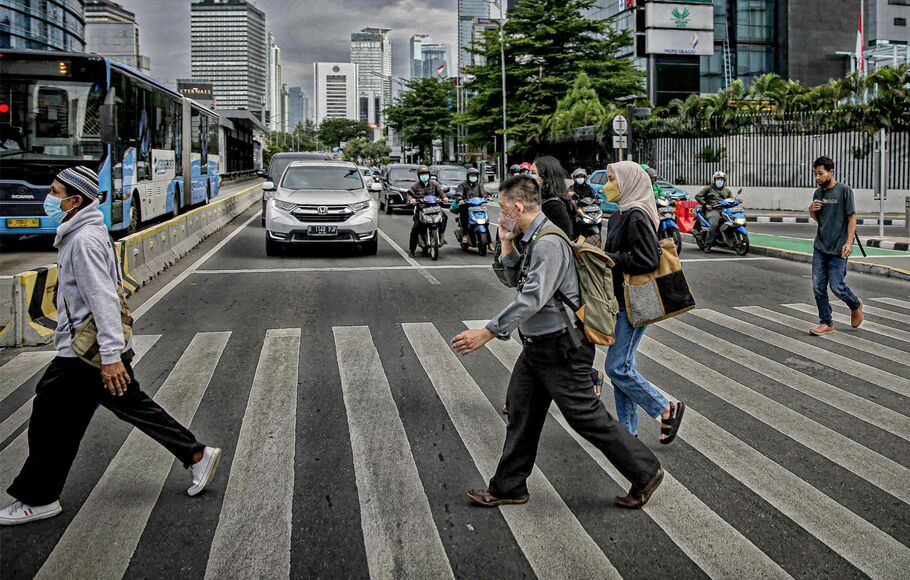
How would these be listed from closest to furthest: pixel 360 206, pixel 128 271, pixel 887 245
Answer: pixel 128 271, pixel 360 206, pixel 887 245

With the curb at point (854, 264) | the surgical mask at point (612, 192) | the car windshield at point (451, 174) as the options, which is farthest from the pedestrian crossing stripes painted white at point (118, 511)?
the car windshield at point (451, 174)

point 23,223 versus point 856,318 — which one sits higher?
point 23,223

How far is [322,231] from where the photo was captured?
1483 cm

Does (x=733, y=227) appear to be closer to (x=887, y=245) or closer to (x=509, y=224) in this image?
(x=887, y=245)

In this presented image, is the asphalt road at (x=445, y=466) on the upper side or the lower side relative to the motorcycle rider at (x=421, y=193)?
lower

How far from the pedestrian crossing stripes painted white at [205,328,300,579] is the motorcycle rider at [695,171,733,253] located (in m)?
11.3

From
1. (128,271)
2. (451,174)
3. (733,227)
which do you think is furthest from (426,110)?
(128,271)

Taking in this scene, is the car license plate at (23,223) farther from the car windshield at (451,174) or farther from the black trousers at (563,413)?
the car windshield at (451,174)

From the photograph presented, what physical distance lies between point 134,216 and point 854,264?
13.4 m

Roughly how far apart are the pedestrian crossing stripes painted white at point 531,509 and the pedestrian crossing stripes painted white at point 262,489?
3.52ft

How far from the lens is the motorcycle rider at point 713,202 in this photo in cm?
1619

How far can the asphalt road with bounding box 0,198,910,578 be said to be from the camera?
3.78 meters

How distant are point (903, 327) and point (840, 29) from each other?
63524mm

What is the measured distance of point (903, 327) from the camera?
9055mm
